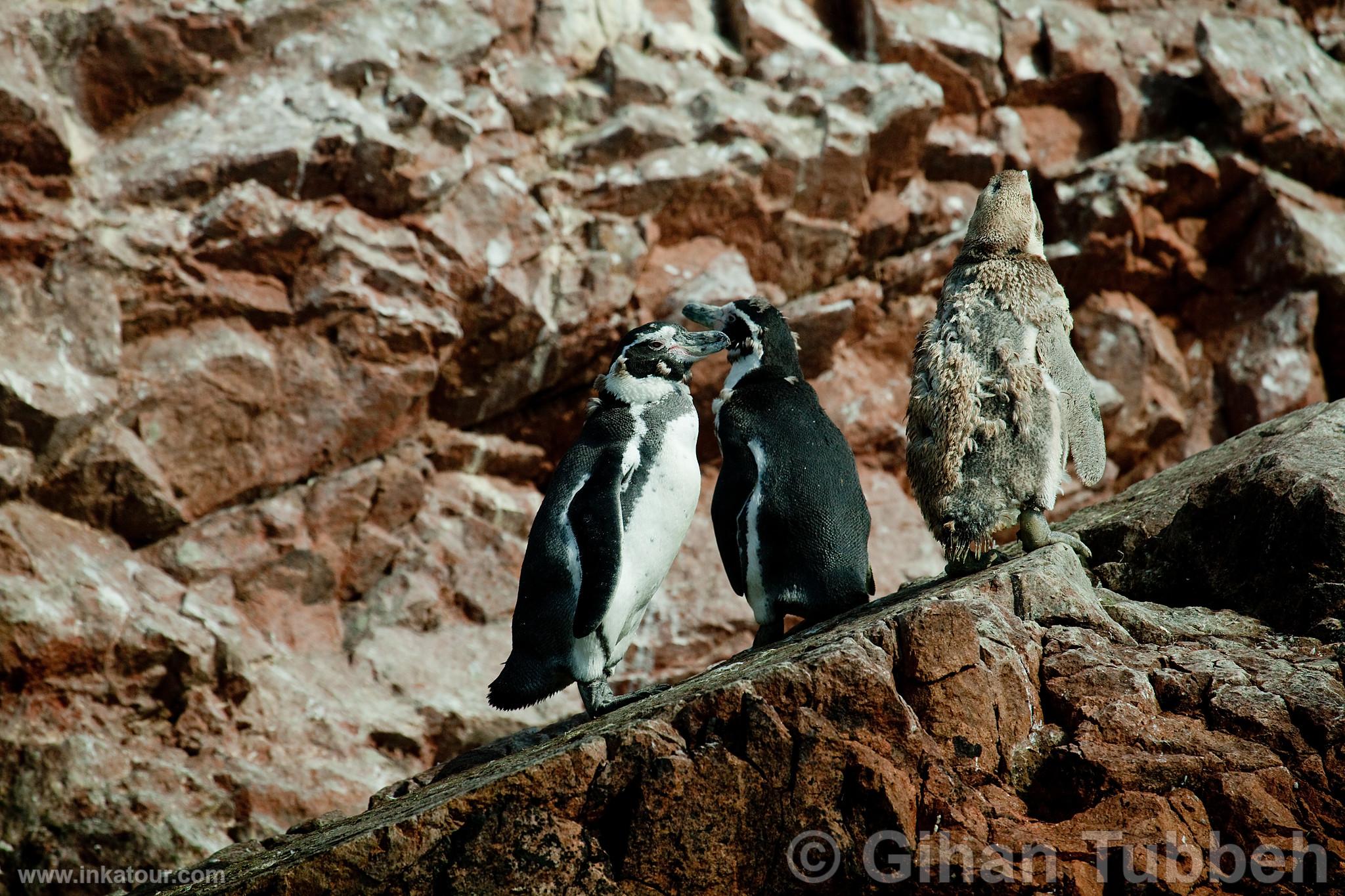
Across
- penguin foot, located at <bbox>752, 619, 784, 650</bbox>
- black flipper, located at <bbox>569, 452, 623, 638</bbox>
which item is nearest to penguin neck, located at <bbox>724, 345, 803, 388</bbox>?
black flipper, located at <bbox>569, 452, 623, 638</bbox>

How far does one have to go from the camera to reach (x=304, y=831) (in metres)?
5.20

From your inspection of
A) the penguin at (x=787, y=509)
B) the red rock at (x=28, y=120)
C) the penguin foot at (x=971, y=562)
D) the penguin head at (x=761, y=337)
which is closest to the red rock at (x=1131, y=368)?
the penguin head at (x=761, y=337)

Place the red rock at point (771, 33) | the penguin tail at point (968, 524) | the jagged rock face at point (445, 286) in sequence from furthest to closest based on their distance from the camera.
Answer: the red rock at point (771, 33), the jagged rock face at point (445, 286), the penguin tail at point (968, 524)

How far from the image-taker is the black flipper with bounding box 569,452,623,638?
5582 mm

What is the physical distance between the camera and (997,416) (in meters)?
5.07

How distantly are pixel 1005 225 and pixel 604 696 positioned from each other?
8.97 ft

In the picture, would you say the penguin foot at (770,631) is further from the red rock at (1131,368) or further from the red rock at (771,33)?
the red rock at (771,33)

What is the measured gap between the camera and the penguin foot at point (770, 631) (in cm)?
567

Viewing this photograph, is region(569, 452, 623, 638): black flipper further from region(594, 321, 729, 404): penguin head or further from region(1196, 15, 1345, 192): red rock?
region(1196, 15, 1345, 192): red rock

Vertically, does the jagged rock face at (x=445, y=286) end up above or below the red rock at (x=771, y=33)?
below

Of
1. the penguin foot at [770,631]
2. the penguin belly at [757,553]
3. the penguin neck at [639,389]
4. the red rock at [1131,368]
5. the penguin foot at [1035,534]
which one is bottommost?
the red rock at [1131,368]

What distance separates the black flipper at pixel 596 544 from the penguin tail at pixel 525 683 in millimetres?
224

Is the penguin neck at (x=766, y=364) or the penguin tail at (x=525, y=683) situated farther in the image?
the penguin neck at (x=766, y=364)

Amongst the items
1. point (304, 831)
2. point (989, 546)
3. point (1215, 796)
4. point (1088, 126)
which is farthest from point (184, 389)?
point (1088, 126)
